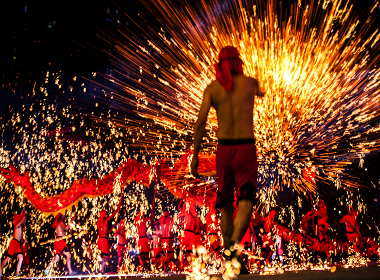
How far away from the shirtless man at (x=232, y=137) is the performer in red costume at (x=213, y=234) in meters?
6.59

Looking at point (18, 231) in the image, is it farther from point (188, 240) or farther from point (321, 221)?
point (321, 221)

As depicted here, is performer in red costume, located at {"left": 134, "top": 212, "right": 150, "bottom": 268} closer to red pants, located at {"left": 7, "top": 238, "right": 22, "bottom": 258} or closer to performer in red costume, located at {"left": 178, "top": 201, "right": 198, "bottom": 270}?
performer in red costume, located at {"left": 178, "top": 201, "right": 198, "bottom": 270}

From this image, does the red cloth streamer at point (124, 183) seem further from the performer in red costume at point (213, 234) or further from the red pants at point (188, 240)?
the performer in red costume at point (213, 234)

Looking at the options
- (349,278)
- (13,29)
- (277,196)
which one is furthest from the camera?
(277,196)

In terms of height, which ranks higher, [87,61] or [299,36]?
[87,61]

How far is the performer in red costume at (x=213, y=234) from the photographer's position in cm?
906

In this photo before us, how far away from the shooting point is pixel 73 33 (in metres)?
13.3

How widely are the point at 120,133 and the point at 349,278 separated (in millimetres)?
17019

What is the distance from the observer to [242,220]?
2.56 metres

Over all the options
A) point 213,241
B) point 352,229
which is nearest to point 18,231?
point 213,241

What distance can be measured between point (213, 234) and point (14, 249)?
17.3 ft

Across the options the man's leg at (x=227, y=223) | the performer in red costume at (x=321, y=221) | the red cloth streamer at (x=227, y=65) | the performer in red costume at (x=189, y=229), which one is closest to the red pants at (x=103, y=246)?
the performer in red costume at (x=189, y=229)

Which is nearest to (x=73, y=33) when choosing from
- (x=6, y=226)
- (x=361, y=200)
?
(x=6, y=226)

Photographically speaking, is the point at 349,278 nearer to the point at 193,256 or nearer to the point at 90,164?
the point at 193,256
